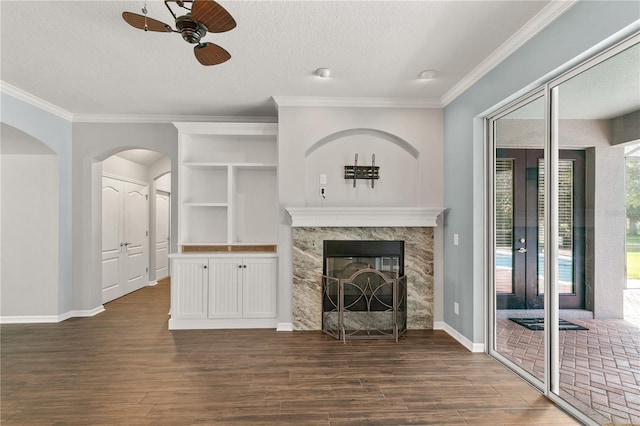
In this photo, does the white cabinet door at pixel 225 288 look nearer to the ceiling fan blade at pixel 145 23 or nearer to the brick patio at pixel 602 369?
the ceiling fan blade at pixel 145 23

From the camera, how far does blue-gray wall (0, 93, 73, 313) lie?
405 cm

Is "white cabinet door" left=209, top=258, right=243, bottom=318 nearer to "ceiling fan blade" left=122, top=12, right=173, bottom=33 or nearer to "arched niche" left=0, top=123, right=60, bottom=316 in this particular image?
"arched niche" left=0, top=123, right=60, bottom=316

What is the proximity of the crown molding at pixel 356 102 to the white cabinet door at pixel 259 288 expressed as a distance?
186 cm

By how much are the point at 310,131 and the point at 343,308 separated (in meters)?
2.05

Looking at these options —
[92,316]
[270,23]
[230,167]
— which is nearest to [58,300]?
[92,316]

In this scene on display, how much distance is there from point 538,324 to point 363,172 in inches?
92.3

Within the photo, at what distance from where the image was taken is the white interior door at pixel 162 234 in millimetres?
7445

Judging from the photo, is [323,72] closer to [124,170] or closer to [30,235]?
[30,235]

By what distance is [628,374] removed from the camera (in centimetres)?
200

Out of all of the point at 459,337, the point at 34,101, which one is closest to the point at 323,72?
the point at 459,337

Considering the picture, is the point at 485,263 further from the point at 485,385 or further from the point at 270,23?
the point at 270,23

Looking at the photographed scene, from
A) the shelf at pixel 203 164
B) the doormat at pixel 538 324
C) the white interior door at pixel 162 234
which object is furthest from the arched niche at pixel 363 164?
the white interior door at pixel 162 234

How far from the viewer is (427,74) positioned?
3334mm

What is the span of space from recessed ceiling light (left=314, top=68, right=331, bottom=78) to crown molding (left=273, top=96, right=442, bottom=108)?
645 millimetres
